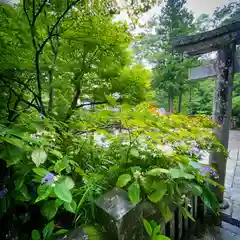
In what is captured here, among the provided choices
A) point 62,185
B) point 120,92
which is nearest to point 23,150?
point 62,185

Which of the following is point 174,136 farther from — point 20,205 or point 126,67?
point 20,205

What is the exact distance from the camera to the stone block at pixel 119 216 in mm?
662

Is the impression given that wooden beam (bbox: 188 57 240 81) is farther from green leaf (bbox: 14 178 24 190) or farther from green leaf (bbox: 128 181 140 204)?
green leaf (bbox: 14 178 24 190)

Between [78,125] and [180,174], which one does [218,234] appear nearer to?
[180,174]

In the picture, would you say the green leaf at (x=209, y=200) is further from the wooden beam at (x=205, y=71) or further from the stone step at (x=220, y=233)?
the wooden beam at (x=205, y=71)

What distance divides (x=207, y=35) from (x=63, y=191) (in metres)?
2.26

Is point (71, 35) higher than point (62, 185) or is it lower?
higher

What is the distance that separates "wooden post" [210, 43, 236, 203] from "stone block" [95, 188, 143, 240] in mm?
1734

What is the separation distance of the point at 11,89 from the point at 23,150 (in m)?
0.61

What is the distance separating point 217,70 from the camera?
6.90 ft

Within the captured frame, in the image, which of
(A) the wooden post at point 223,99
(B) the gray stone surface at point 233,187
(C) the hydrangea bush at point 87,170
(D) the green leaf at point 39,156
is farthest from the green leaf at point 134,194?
(B) the gray stone surface at point 233,187

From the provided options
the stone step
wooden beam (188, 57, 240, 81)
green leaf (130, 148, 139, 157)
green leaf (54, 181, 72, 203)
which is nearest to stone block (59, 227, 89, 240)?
green leaf (54, 181, 72, 203)

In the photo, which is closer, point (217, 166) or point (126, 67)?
point (126, 67)

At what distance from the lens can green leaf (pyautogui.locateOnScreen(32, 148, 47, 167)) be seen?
0.61m
